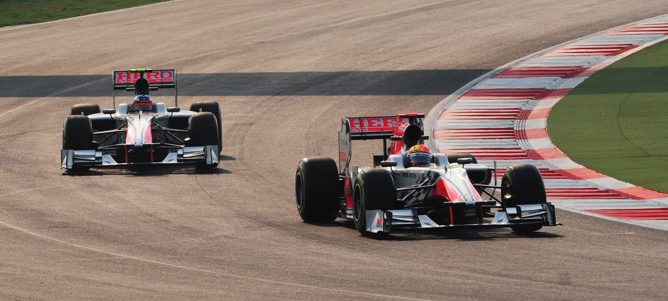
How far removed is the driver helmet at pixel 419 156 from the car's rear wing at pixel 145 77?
31.5 ft

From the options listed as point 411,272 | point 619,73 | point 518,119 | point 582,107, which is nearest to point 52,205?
point 411,272

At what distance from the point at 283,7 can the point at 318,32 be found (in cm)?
629

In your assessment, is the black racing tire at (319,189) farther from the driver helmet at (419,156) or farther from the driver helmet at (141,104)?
the driver helmet at (141,104)

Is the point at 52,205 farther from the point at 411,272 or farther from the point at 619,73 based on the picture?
the point at 619,73

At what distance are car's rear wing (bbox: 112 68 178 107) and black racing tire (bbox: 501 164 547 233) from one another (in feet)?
36.3

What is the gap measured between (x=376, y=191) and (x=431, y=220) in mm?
773

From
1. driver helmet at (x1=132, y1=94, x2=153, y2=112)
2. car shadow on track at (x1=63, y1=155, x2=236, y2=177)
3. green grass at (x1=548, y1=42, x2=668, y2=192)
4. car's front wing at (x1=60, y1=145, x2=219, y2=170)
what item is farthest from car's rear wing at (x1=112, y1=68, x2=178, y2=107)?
green grass at (x1=548, y1=42, x2=668, y2=192)

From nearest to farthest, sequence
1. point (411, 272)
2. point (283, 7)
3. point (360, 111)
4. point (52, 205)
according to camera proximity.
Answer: point (411, 272)
point (52, 205)
point (360, 111)
point (283, 7)

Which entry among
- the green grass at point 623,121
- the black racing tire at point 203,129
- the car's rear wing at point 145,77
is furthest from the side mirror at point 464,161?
the car's rear wing at point 145,77

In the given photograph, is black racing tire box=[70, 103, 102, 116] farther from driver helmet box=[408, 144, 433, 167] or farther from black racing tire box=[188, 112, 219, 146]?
driver helmet box=[408, 144, 433, 167]

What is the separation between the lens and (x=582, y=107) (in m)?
31.5

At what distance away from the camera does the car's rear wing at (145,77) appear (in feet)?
92.1

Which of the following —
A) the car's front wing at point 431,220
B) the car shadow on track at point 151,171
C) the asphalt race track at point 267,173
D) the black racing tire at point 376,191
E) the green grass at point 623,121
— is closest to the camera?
the asphalt race track at point 267,173

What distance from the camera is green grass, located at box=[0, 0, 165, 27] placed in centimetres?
5012
